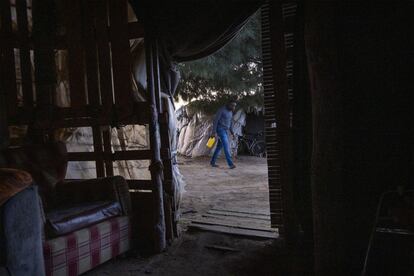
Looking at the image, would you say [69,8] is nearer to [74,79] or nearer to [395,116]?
[74,79]

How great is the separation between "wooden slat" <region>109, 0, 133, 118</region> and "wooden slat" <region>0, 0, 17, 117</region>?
1.14 metres

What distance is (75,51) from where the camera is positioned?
148 inches

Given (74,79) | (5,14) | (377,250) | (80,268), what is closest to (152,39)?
(74,79)

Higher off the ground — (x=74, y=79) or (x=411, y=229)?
(x=74, y=79)

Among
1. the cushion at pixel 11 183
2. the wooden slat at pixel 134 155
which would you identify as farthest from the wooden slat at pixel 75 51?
the cushion at pixel 11 183

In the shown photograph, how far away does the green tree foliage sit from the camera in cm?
696

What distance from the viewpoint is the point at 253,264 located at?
10.5 feet

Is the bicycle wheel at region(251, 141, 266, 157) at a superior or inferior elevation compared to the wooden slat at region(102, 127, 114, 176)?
inferior

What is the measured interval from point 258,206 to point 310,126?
2332mm

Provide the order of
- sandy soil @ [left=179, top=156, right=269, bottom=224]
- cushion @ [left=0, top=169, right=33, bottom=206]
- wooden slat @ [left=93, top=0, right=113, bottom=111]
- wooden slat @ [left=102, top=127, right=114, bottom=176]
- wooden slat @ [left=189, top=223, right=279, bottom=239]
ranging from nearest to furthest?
cushion @ [left=0, top=169, right=33, bottom=206], wooden slat @ [left=93, top=0, right=113, bottom=111], wooden slat @ [left=189, top=223, right=279, bottom=239], wooden slat @ [left=102, top=127, right=114, bottom=176], sandy soil @ [left=179, top=156, right=269, bottom=224]

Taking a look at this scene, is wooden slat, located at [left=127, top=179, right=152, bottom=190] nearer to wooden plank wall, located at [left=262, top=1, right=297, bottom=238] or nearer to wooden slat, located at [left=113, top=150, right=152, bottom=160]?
wooden slat, located at [left=113, top=150, right=152, bottom=160]

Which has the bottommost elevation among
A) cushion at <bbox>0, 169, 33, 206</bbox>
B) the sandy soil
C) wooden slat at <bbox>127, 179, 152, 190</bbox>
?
the sandy soil

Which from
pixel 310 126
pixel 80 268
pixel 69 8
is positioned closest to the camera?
pixel 80 268

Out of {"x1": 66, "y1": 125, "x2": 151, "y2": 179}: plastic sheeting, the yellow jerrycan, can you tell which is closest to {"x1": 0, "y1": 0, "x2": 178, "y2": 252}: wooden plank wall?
{"x1": 66, "y1": 125, "x2": 151, "y2": 179}: plastic sheeting
